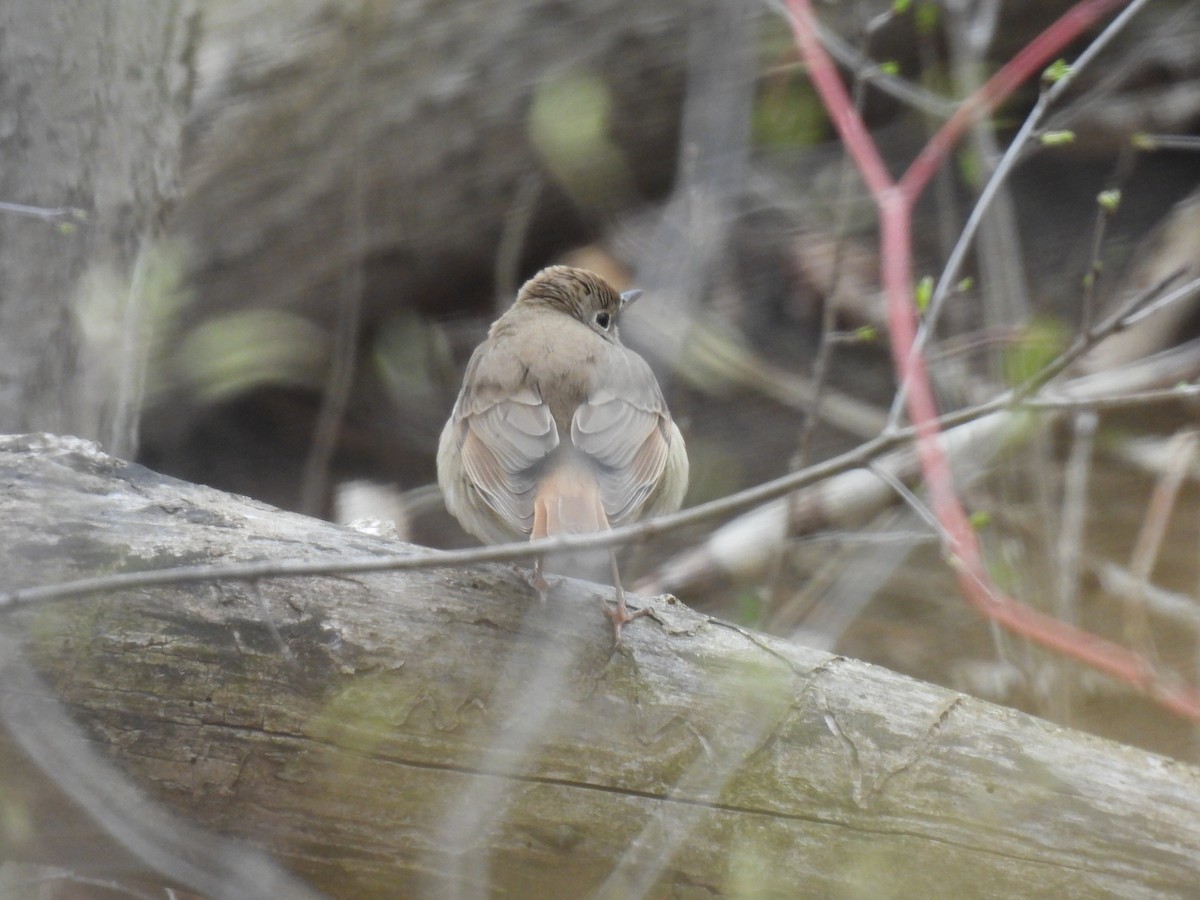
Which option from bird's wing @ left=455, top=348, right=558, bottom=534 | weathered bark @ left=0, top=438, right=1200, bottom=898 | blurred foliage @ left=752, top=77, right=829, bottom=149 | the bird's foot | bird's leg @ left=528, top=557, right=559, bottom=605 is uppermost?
blurred foliage @ left=752, top=77, right=829, bottom=149

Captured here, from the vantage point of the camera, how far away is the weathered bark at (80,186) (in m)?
3.26

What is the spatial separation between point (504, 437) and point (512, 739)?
3.14ft

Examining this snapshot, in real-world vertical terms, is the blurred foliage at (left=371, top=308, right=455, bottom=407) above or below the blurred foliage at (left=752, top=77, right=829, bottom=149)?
below

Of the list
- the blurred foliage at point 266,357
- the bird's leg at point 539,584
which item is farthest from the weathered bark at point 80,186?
the bird's leg at point 539,584

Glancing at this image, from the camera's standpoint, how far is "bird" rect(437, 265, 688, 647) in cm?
288

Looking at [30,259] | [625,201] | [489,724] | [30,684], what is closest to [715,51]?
[625,201]

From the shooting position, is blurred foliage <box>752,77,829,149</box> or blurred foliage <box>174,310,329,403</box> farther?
blurred foliage <box>752,77,829,149</box>

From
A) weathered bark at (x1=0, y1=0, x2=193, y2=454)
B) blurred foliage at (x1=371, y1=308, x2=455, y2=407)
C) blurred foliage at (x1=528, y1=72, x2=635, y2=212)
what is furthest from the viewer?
blurred foliage at (x1=371, y1=308, x2=455, y2=407)

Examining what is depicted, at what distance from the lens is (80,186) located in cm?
340

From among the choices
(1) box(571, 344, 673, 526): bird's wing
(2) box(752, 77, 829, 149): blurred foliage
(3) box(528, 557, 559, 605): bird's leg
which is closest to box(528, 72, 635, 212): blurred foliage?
(2) box(752, 77, 829, 149): blurred foliage

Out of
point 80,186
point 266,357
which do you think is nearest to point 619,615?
point 266,357

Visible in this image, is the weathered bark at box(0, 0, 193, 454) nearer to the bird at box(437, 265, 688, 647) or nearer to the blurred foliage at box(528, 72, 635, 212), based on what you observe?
the bird at box(437, 265, 688, 647)

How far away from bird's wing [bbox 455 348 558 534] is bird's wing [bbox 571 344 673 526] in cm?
10

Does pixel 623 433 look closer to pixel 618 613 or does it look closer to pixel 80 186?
pixel 618 613
